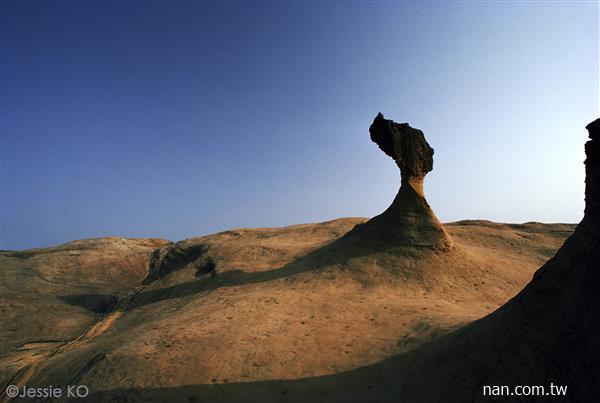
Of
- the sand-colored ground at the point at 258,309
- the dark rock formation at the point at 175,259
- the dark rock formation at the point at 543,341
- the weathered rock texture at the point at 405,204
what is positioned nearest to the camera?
the dark rock formation at the point at 543,341

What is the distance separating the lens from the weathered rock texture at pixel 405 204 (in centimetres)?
1171

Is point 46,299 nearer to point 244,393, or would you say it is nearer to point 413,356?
point 244,393

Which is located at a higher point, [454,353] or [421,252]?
[421,252]

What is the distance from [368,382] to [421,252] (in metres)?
6.68

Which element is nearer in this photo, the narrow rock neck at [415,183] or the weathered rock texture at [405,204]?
the weathered rock texture at [405,204]

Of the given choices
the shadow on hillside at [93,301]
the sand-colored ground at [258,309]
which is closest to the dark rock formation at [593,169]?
the sand-colored ground at [258,309]

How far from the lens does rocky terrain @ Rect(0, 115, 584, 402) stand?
4.17 meters

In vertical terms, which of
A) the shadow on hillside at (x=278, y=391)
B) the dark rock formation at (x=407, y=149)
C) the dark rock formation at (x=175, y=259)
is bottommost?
the shadow on hillside at (x=278, y=391)

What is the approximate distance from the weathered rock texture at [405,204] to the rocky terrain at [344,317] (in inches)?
1.9

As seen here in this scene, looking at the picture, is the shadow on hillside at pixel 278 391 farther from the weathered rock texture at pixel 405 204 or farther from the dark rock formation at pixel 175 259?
the dark rock formation at pixel 175 259

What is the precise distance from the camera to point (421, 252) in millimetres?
11188

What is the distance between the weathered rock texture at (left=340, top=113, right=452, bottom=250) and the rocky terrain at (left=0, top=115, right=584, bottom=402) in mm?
48

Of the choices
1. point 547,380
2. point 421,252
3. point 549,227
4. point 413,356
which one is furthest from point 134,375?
point 549,227

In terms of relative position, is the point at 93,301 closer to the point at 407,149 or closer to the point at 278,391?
the point at 278,391
